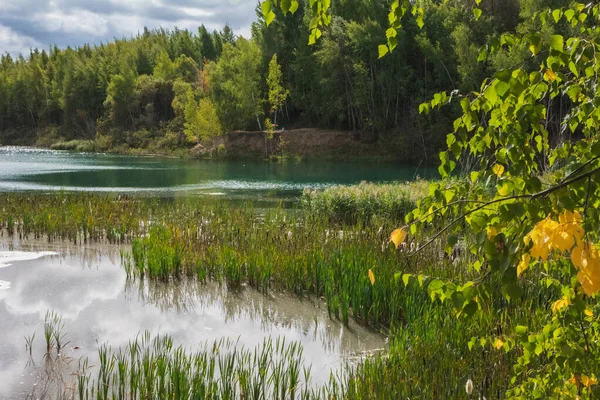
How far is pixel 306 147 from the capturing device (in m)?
50.9

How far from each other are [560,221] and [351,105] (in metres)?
49.7

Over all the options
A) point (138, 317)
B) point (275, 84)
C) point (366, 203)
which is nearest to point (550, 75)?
point (138, 317)

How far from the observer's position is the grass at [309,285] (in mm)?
4113

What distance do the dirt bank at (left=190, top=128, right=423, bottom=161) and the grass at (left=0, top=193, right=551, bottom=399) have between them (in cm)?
A: 3529

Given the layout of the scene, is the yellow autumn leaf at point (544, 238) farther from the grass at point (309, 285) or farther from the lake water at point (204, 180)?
the lake water at point (204, 180)

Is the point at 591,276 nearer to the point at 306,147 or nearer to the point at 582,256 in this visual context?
the point at 582,256

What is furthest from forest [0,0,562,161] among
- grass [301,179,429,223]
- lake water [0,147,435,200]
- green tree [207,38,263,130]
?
grass [301,179,429,223]

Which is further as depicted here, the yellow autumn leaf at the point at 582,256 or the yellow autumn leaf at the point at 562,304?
the yellow autumn leaf at the point at 562,304

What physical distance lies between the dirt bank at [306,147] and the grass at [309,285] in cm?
3529

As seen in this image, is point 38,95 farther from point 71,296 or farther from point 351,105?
point 71,296

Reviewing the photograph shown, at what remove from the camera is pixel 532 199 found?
4.95 ft

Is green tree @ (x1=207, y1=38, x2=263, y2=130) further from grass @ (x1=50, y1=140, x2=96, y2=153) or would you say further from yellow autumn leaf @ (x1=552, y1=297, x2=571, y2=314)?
yellow autumn leaf @ (x1=552, y1=297, x2=571, y2=314)

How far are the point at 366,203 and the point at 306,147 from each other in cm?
3816

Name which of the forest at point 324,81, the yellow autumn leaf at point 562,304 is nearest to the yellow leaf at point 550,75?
the yellow autumn leaf at point 562,304
